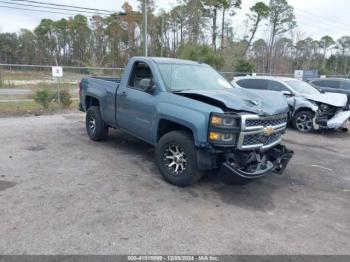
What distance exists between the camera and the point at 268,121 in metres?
4.34

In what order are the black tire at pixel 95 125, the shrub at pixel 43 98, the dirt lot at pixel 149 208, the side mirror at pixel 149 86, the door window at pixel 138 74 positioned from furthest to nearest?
the shrub at pixel 43 98 → the black tire at pixel 95 125 → the door window at pixel 138 74 → the side mirror at pixel 149 86 → the dirt lot at pixel 149 208

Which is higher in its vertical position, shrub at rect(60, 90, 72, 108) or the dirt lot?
shrub at rect(60, 90, 72, 108)

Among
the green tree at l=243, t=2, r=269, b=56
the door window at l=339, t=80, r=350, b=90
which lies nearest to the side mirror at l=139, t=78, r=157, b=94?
the door window at l=339, t=80, r=350, b=90

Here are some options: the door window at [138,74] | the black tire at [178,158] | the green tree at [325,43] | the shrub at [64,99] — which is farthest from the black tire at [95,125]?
the green tree at [325,43]

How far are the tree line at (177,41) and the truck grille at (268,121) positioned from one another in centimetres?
1989

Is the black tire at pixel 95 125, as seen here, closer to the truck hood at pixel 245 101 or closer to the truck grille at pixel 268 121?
the truck hood at pixel 245 101

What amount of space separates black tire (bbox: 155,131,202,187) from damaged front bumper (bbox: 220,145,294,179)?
0.47 m

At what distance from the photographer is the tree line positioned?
38219mm

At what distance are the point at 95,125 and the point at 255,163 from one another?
384 centimetres

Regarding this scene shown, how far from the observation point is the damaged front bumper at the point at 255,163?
3.96m

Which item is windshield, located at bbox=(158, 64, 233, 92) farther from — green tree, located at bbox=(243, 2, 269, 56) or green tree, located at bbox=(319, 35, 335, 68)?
green tree, located at bbox=(319, 35, 335, 68)

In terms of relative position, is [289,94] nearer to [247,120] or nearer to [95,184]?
[247,120]

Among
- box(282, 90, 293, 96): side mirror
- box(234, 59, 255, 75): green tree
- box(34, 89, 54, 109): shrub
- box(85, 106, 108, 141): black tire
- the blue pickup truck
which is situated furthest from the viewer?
box(234, 59, 255, 75): green tree

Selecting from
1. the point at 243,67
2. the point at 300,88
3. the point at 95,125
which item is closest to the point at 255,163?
the point at 95,125
